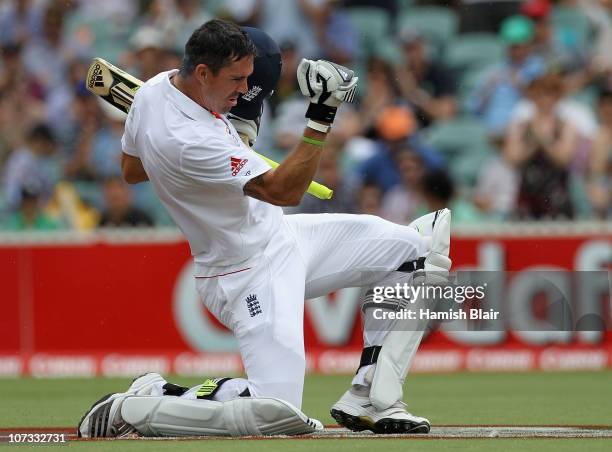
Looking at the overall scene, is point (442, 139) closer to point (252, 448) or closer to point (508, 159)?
point (508, 159)

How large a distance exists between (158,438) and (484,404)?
3247 mm

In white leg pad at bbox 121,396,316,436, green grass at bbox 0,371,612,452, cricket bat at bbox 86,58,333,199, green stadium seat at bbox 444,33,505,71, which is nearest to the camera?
green grass at bbox 0,371,612,452

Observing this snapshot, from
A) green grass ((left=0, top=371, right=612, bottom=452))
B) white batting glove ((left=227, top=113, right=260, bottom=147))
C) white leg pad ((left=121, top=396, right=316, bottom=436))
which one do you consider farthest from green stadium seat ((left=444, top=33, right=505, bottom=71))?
white leg pad ((left=121, top=396, right=316, bottom=436))

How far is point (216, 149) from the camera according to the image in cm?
624

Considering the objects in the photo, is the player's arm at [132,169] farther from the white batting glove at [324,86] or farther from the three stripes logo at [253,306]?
the white batting glove at [324,86]

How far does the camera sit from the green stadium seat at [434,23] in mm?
15531

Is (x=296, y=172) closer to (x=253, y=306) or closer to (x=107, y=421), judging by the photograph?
(x=253, y=306)

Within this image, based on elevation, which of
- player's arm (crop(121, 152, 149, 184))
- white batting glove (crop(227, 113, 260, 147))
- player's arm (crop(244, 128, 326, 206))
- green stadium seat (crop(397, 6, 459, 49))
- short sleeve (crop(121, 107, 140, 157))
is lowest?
player's arm (crop(244, 128, 326, 206))

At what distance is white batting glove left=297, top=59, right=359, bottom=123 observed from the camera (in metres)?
6.02

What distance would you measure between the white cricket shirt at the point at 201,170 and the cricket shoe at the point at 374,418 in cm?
90

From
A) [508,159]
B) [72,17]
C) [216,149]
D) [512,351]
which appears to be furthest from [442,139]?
[216,149]

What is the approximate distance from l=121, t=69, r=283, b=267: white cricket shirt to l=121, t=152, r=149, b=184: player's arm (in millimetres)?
58

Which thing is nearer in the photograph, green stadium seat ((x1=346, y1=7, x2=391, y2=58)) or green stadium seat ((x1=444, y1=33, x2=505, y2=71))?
green stadium seat ((x1=444, y1=33, x2=505, y2=71))

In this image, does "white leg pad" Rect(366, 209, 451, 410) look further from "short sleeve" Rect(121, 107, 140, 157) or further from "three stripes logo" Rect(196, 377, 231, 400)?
"short sleeve" Rect(121, 107, 140, 157)
